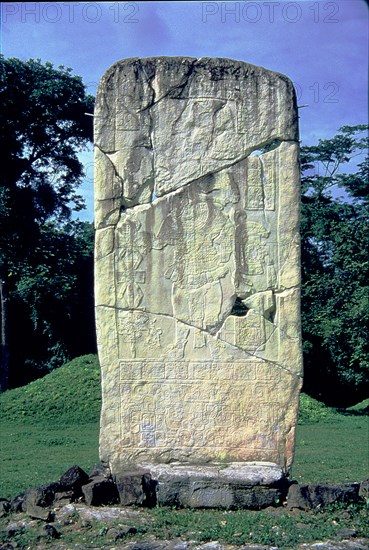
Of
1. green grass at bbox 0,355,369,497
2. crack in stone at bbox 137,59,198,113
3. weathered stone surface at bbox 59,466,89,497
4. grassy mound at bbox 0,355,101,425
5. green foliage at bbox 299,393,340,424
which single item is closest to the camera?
weathered stone surface at bbox 59,466,89,497

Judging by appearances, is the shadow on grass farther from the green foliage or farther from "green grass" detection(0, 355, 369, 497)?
the green foliage

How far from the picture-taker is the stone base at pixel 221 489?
24.0 feet

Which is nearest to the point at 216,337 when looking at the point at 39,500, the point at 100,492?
the point at 100,492

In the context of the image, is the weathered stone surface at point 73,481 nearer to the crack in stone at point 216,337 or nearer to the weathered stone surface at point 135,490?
the weathered stone surface at point 135,490

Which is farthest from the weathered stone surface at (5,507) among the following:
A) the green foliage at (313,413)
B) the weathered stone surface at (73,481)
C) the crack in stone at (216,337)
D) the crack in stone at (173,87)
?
the green foliage at (313,413)

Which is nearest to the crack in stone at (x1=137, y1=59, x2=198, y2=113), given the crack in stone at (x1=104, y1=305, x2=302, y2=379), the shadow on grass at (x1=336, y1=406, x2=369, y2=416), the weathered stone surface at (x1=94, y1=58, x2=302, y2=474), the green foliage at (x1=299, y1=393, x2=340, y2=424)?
the weathered stone surface at (x1=94, y1=58, x2=302, y2=474)

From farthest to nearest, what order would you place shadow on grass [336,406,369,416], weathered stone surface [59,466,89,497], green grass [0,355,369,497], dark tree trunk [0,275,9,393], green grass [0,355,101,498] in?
dark tree trunk [0,275,9,393] < shadow on grass [336,406,369,416] < green grass [0,355,101,498] < green grass [0,355,369,497] < weathered stone surface [59,466,89,497]

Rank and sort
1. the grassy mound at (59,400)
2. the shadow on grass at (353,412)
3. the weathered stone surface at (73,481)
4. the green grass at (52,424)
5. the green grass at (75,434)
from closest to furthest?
the weathered stone surface at (73,481)
the green grass at (75,434)
the green grass at (52,424)
the grassy mound at (59,400)
the shadow on grass at (353,412)

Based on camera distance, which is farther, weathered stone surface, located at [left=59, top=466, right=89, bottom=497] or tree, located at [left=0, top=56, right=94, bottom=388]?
tree, located at [left=0, top=56, right=94, bottom=388]

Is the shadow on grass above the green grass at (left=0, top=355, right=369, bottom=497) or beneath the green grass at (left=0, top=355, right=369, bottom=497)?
beneath

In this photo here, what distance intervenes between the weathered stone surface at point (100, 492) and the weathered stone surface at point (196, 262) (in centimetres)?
48

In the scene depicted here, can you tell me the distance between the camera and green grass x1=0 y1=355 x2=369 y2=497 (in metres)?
11.0

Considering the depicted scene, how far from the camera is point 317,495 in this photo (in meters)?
7.30

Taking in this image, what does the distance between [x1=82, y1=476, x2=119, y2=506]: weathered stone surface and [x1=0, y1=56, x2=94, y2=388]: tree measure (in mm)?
14215
